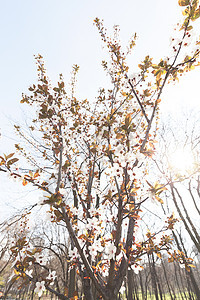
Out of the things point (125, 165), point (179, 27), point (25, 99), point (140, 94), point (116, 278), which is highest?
point (140, 94)

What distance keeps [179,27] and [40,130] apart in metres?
4.01

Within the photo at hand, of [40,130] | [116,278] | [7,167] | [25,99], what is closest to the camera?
[7,167]

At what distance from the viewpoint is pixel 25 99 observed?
7.02ft

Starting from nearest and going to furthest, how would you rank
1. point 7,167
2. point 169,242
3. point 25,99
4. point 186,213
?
point 7,167
point 25,99
point 169,242
point 186,213

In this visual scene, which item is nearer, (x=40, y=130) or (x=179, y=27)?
(x=179, y=27)

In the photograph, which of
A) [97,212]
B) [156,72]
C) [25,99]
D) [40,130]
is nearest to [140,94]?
[156,72]

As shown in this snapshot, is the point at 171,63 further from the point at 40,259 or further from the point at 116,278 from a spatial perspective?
the point at 40,259

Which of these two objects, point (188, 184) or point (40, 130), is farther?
point (188, 184)

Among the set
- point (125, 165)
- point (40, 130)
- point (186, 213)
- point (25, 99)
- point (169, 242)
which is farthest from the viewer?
point (186, 213)

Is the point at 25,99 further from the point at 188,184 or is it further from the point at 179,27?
the point at 188,184

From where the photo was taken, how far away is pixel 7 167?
4.48 feet

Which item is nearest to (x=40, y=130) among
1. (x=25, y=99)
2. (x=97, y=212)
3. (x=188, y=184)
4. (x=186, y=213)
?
(x=25, y=99)

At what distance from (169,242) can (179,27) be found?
99.9 inches

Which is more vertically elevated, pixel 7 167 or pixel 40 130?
pixel 40 130
